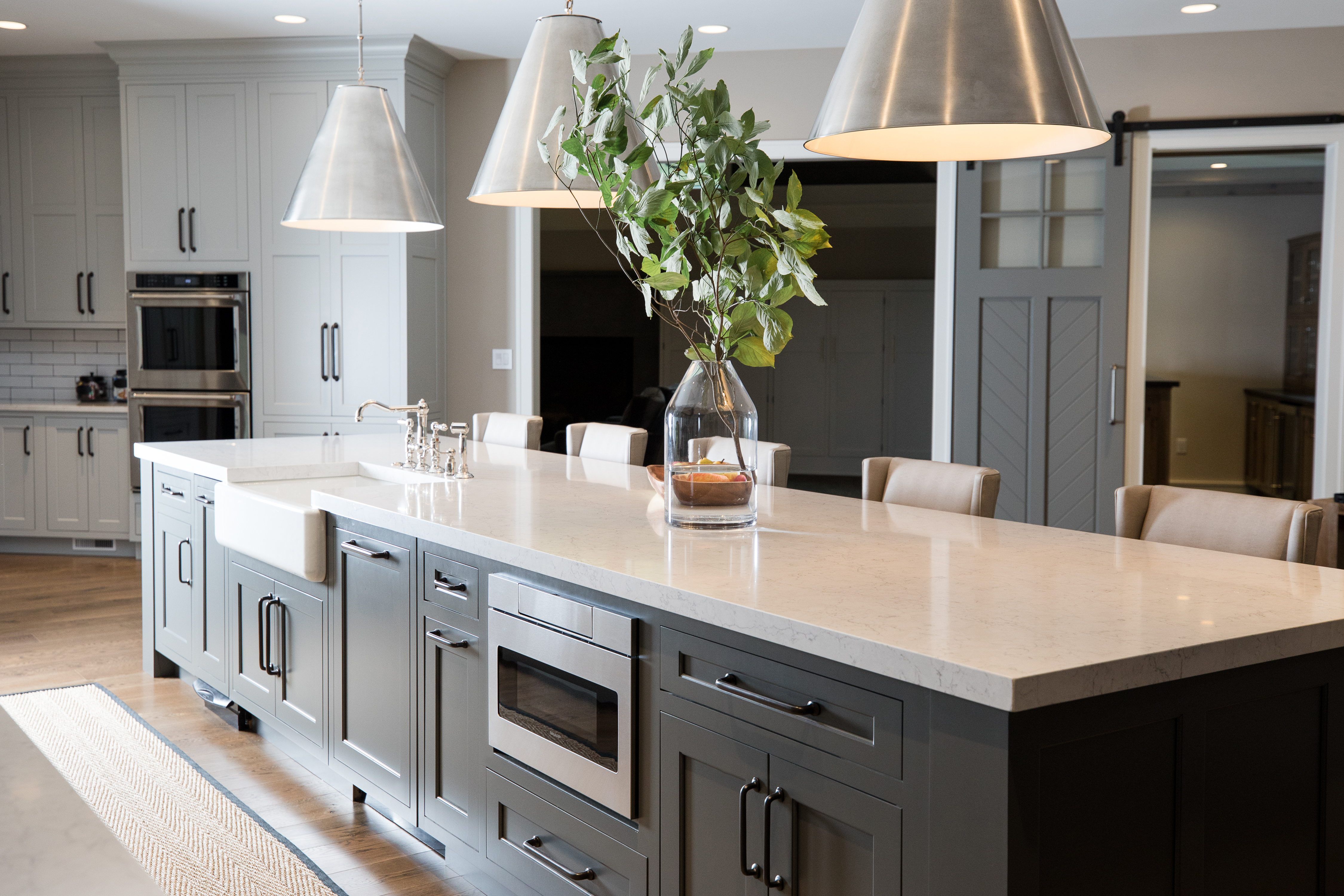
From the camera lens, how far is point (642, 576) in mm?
1788

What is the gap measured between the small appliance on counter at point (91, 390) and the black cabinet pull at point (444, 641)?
506 cm

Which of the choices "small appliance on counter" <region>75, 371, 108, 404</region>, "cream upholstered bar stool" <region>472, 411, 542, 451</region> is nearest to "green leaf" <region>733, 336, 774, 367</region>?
"cream upholstered bar stool" <region>472, 411, 542, 451</region>

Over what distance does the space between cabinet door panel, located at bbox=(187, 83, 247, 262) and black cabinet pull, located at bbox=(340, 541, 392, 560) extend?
3.69 m

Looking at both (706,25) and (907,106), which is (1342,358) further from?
(907,106)

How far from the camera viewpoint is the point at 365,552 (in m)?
2.64

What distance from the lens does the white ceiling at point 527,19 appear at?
5000mm

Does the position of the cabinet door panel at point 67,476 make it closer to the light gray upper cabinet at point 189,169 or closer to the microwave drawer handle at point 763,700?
the light gray upper cabinet at point 189,169

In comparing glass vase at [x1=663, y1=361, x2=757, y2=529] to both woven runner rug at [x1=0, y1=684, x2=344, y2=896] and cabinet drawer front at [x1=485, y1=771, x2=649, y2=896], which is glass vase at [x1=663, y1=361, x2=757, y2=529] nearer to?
cabinet drawer front at [x1=485, y1=771, x2=649, y2=896]

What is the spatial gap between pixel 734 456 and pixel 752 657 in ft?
2.58

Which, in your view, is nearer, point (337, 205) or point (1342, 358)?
point (337, 205)

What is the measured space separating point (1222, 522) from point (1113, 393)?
3.49m

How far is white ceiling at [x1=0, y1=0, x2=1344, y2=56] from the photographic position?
500cm

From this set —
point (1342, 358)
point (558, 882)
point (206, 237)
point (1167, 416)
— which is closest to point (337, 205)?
point (558, 882)

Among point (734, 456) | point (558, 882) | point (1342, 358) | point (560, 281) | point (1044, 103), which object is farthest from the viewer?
point (560, 281)
